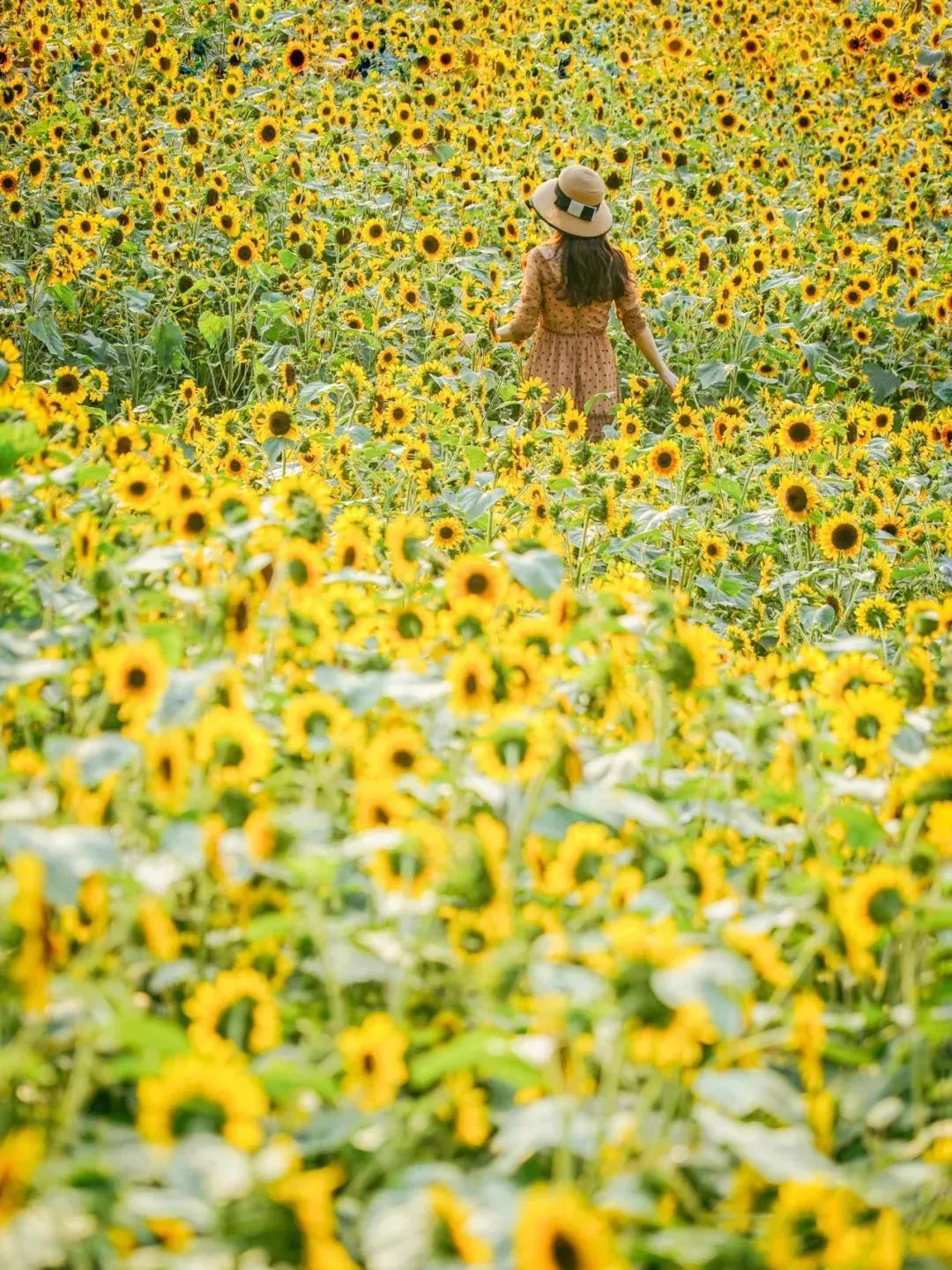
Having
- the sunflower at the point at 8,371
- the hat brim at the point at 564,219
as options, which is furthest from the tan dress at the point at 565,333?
the sunflower at the point at 8,371

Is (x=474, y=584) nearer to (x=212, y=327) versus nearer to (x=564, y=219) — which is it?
(x=564, y=219)

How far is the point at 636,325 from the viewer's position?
5480mm

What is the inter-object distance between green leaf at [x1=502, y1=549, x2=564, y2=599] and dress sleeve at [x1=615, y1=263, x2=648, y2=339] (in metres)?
3.89

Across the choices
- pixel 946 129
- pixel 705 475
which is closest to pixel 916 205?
pixel 946 129

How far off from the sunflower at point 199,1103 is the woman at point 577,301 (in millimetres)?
4408

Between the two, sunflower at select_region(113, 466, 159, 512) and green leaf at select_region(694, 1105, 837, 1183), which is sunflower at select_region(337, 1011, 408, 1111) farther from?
sunflower at select_region(113, 466, 159, 512)

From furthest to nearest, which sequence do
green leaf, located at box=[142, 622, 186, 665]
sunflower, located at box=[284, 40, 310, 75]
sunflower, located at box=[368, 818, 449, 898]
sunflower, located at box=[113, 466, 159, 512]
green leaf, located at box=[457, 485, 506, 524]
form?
sunflower, located at box=[284, 40, 310, 75], green leaf, located at box=[457, 485, 506, 524], sunflower, located at box=[113, 466, 159, 512], green leaf, located at box=[142, 622, 186, 665], sunflower, located at box=[368, 818, 449, 898]

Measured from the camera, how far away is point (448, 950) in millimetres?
1303

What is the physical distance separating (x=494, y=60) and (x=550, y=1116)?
29.7ft

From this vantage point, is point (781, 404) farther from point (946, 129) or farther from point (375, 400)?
point (946, 129)

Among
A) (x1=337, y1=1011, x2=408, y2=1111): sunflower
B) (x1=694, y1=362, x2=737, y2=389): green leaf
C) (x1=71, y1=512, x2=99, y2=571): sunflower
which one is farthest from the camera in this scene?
(x1=694, y1=362, x2=737, y2=389): green leaf

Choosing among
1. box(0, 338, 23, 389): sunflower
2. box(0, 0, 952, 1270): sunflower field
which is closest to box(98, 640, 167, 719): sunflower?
box(0, 0, 952, 1270): sunflower field

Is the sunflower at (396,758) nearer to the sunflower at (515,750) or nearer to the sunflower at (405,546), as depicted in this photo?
the sunflower at (515,750)

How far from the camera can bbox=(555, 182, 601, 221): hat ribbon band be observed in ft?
16.8
